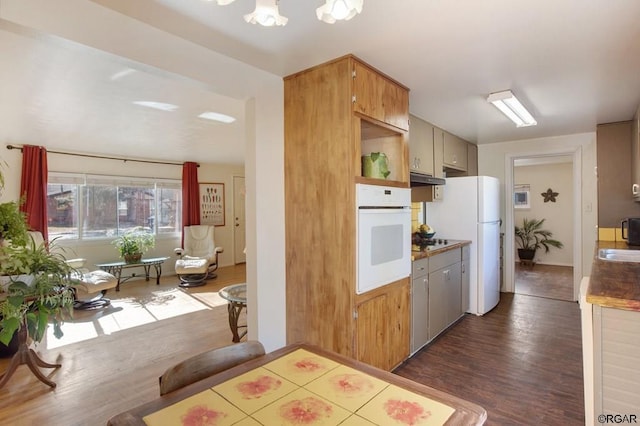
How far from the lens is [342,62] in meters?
2.03

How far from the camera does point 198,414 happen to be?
866 mm

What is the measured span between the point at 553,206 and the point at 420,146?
5010mm

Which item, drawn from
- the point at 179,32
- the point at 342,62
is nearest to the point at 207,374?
the point at 179,32

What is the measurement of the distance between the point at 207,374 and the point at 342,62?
1.78m

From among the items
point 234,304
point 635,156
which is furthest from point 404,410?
point 635,156

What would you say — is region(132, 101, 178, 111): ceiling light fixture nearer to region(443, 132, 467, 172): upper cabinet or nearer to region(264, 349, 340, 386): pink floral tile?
region(264, 349, 340, 386): pink floral tile

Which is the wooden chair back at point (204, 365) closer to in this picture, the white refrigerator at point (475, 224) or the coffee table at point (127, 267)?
the white refrigerator at point (475, 224)

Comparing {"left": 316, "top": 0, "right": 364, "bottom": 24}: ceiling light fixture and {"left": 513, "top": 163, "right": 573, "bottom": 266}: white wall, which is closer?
{"left": 316, "top": 0, "right": 364, "bottom": 24}: ceiling light fixture

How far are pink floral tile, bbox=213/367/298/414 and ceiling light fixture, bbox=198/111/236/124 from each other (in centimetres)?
278

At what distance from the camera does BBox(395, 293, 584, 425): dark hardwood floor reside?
208 centimetres

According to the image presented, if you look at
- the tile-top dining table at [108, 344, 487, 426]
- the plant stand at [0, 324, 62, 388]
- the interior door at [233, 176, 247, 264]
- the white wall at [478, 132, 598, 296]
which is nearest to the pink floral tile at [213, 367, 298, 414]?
the tile-top dining table at [108, 344, 487, 426]

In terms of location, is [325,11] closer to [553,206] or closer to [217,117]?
[217,117]

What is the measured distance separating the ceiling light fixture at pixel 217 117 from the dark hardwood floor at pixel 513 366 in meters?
2.80

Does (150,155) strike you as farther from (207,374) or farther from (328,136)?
(207,374)
